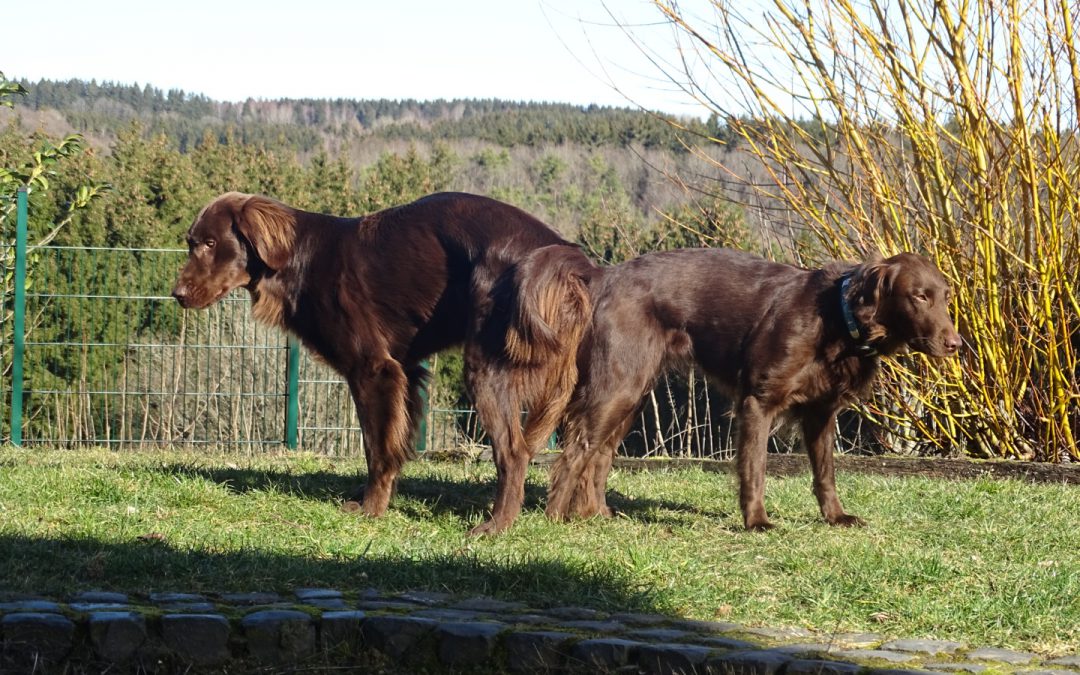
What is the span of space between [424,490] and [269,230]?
1.83m

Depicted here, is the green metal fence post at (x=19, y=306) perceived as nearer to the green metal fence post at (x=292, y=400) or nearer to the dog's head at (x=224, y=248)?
the green metal fence post at (x=292, y=400)

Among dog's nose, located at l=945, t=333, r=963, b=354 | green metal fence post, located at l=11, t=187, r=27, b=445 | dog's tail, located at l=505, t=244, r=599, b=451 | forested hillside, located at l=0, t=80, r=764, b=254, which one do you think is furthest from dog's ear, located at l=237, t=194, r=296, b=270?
green metal fence post, located at l=11, t=187, r=27, b=445

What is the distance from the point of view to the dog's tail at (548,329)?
20.4 feet

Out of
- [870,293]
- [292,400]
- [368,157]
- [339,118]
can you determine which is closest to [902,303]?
[870,293]

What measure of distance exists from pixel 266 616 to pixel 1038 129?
6453 millimetres

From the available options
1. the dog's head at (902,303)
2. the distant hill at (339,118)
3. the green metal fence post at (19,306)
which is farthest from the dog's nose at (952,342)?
the distant hill at (339,118)

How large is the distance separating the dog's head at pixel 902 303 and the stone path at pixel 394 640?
7.83ft

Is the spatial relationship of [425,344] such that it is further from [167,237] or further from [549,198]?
[549,198]

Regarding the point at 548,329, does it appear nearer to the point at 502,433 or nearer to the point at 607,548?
the point at 502,433

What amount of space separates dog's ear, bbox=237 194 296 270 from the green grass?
4.36 ft

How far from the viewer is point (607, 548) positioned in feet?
18.8

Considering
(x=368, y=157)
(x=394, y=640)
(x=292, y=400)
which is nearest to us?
(x=394, y=640)

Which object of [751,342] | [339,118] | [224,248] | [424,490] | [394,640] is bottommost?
[394,640]

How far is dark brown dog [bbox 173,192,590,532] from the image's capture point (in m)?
6.30
